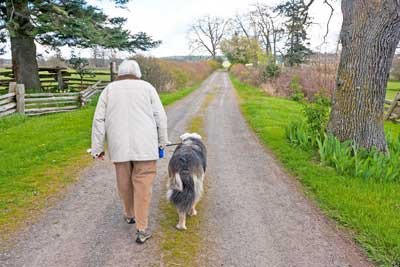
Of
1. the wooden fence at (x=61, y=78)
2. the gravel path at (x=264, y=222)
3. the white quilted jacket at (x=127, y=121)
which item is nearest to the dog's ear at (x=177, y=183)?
the white quilted jacket at (x=127, y=121)

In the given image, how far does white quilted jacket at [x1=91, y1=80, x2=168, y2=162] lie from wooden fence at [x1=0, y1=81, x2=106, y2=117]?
9.22 meters

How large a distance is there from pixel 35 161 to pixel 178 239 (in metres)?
4.30

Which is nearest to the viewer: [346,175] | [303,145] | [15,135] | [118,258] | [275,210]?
[118,258]

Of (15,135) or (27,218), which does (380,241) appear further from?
(15,135)

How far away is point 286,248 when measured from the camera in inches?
154

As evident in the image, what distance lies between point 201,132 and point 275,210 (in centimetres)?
576

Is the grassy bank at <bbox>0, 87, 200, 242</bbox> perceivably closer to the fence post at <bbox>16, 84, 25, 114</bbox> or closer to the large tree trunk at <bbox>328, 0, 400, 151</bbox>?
the fence post at <bbox>16, 84, 25, 114</bbox>

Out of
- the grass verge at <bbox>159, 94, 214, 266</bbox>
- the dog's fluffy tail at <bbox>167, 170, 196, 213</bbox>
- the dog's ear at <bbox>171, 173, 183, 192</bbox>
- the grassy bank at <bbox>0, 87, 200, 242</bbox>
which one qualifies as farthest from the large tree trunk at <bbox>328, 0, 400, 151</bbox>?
the grassy bank at <bbox>0, 87, 200, 242</bbox>

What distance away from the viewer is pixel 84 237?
404 cm

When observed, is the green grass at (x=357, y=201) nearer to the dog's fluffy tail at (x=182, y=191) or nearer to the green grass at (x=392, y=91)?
the dog's fluffy tail at (x=182, y=191)

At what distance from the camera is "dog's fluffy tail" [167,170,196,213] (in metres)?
3.99

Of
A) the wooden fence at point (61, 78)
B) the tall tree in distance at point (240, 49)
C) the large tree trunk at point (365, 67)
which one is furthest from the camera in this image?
the tall tree in distance at point (240, 49)

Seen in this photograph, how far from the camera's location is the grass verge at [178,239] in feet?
11.8

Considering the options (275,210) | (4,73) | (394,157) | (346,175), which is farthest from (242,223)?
(4,73)
